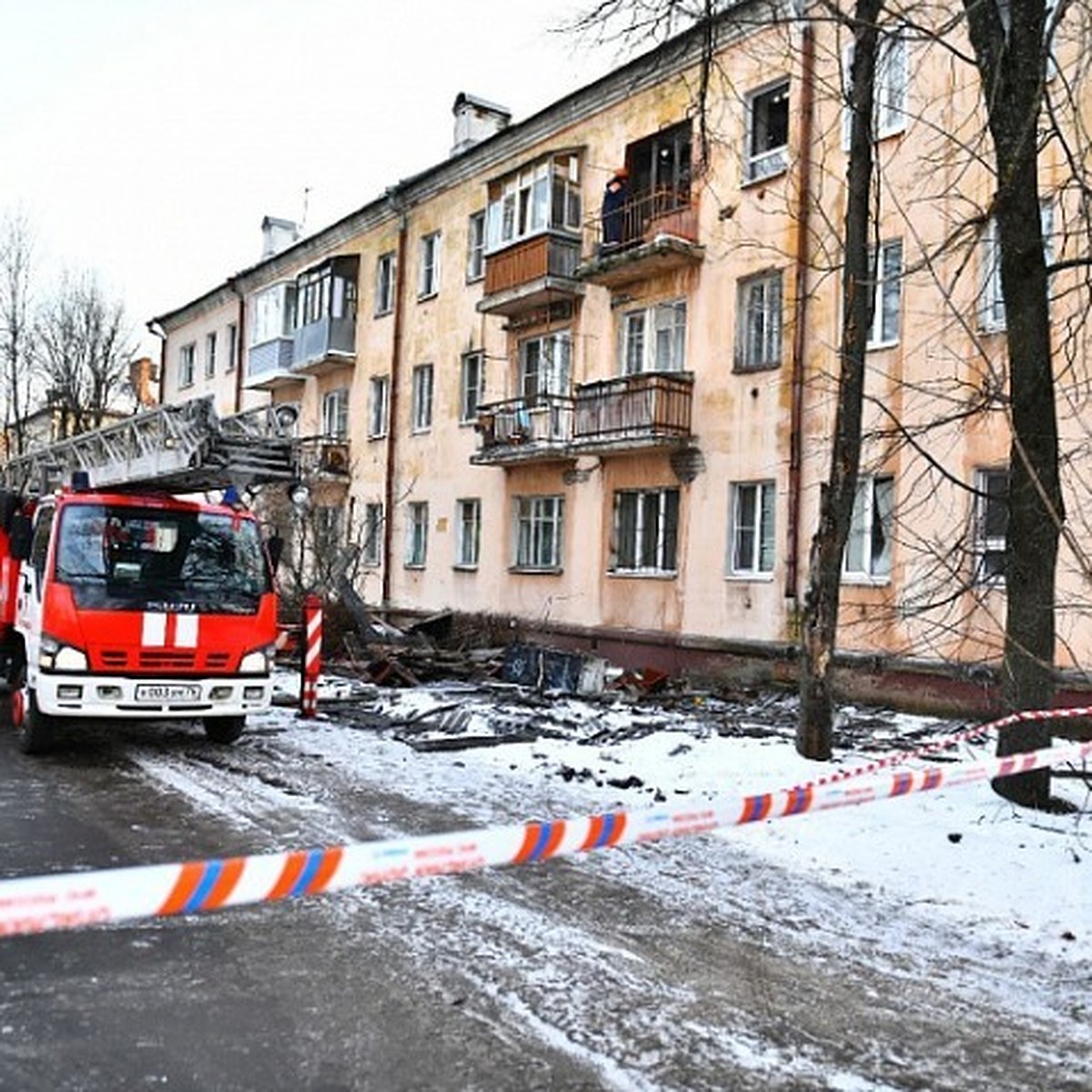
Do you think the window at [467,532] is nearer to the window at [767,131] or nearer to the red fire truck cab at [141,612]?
the window at [767,131]

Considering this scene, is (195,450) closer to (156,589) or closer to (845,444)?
(156,589)

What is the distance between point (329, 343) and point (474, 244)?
555 centimetres

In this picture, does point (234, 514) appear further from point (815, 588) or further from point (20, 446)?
point (20, 446)

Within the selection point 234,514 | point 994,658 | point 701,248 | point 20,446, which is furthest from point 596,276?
point 20,446

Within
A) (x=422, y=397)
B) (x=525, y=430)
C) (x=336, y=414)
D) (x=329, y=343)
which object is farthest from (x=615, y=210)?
(x=336, y=414)

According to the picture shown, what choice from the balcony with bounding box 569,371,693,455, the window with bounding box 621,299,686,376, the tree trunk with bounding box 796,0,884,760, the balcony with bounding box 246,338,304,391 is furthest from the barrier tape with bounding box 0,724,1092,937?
the balcony with bounding box 246,338,304,391

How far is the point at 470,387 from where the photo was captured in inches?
960

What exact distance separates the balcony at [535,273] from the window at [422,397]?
3.97m

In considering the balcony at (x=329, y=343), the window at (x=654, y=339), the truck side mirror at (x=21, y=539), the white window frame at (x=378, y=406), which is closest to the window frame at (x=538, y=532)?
the window at (x=654, y=339)

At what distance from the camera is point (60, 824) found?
6.92 metres

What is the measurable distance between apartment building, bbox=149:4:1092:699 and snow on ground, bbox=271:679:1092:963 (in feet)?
6.21

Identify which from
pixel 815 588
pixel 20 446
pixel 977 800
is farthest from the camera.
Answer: pixel 20 446

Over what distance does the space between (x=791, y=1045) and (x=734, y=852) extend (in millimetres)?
2964

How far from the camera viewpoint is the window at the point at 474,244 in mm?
24391
